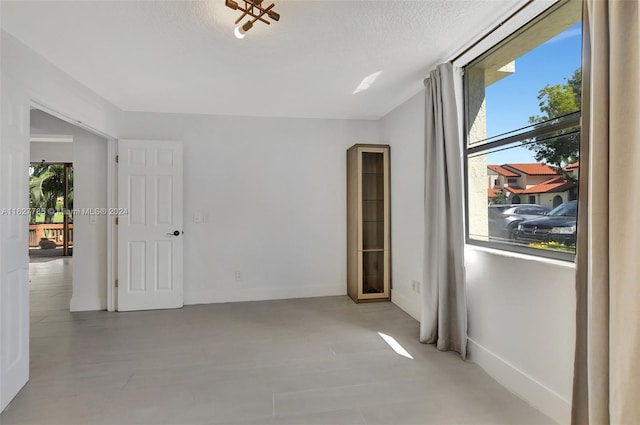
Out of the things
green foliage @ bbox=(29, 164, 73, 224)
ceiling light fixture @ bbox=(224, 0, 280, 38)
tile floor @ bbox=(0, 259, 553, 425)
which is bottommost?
tile floor @ bbox=(0, 259, 553, 425)

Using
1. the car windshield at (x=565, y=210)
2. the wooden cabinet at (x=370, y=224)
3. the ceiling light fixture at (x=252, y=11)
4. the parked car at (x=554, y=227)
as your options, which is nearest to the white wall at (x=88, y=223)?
the ceiling light fixture at (x=252, y=11)

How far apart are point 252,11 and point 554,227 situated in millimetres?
2308

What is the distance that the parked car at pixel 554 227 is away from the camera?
1.90 m

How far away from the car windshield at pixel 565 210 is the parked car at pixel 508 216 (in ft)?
0.21

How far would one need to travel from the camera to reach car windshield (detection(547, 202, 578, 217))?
1883 millimetres

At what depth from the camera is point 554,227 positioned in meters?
2.03

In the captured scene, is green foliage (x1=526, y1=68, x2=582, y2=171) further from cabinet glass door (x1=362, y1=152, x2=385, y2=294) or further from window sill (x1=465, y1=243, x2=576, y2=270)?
cabinet glass door (x1=362, y1=152, x2=385, y2=294)

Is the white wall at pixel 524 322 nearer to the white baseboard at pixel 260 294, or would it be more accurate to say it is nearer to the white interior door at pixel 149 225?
the white baseboard at pixel 260 294

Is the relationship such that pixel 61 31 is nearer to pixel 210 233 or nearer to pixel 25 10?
pixel 25 10

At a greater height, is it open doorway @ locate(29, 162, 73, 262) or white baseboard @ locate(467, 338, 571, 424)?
open doorway @ locate(29, 162, 73, 262)

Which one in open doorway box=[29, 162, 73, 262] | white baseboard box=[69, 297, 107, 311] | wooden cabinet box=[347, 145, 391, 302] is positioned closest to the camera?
white baseboard box=[69, 297, 107, 311]

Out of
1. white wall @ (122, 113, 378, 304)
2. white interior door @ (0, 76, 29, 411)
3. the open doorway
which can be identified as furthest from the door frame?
the open doorway

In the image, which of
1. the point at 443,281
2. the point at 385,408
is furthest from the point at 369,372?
the point at 443,281

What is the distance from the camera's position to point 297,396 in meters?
2.17
